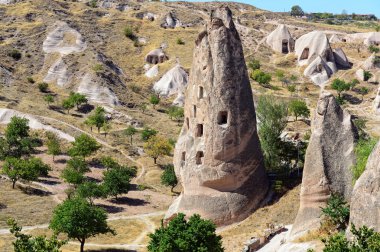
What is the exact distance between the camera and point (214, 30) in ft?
116

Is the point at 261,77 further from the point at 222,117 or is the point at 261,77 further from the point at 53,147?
the point at 222,117

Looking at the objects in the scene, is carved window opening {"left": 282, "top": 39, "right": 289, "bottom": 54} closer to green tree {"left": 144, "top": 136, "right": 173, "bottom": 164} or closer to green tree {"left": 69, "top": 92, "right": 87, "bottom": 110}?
green tree {"left": 69, "top": 92, "right": 87, "bottom": 110}

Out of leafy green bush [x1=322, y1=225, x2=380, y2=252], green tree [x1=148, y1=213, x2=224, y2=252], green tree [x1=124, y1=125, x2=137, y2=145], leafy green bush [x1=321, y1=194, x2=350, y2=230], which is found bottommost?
green tree [x1=124, y1=125, x2=137, y2=145]

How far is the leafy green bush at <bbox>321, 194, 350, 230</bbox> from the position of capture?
76.6 feet

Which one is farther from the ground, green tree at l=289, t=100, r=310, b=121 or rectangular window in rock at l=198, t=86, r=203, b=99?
rectangular window in rock at l=198, t=86, r=203, b=99

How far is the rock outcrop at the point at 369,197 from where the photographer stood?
60.1 feet

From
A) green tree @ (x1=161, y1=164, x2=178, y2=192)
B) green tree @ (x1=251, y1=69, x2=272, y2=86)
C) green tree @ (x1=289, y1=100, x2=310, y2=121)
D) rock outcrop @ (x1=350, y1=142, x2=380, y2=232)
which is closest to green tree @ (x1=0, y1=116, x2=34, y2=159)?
green tree @ (x1=161, y1=164, x2=178, y2=192)

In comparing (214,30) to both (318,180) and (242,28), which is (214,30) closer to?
(318,180)

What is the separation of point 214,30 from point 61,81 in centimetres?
5581

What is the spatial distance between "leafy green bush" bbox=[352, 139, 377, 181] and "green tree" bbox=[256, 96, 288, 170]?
1452 cm

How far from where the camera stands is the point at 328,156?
2542 cm

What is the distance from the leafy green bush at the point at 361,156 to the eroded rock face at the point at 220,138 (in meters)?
10.6

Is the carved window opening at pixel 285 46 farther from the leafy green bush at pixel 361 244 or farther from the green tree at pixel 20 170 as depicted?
the leafy green bush at pixel 361 244

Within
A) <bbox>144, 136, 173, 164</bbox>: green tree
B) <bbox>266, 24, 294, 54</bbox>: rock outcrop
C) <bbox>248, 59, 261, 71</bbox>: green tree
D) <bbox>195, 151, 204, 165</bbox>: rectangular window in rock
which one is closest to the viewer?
<bbox>195, 151, 204, 165</bbox>: rectangular window in rock
